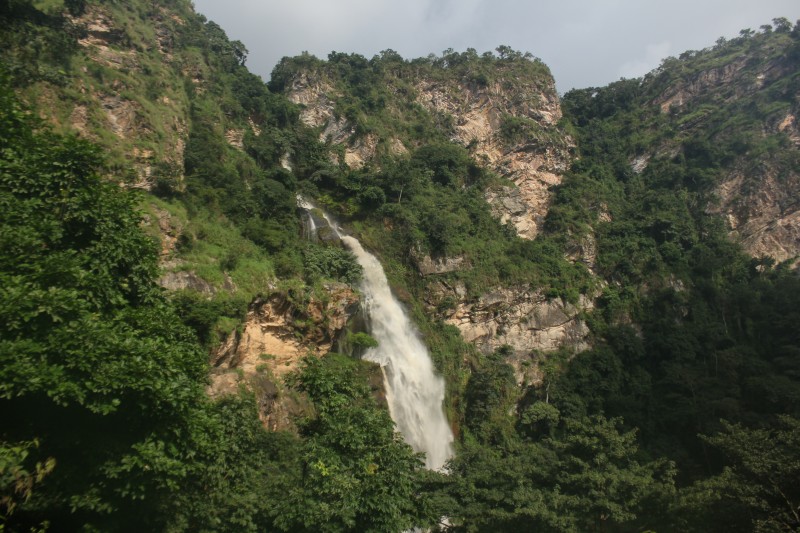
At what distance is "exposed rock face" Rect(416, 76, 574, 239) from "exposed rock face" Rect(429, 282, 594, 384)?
8.43 meters

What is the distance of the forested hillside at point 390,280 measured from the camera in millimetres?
7219

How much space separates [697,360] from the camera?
29.4 m

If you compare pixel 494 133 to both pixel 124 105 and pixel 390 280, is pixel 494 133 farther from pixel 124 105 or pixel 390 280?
pixel 124 105

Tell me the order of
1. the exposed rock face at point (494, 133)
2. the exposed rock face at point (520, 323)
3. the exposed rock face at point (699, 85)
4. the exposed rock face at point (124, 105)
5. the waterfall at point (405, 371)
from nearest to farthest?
the exposed rock face at point (124, 105) → the waterfall at point (405, 371) → the exposed rock face at point (520, 323) → the exposed rock face at point (494, 133) → the exposed rock face at point (699, 85)

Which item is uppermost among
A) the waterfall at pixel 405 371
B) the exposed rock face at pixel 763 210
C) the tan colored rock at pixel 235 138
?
the tan colored rock at pixel 235 138

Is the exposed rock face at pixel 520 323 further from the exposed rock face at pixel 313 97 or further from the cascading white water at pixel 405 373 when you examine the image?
the exposed rock face at pixel 313 97

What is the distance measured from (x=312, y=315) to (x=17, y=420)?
14.3 m

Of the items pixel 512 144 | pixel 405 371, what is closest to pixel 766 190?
pixel 512 144

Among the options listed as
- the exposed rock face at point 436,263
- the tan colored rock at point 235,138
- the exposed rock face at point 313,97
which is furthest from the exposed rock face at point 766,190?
the tan colored rock at point 235,138

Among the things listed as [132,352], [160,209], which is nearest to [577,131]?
[160,209]

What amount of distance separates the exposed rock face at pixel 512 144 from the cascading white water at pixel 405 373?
52.3ft

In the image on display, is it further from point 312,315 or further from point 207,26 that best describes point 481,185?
point 207,26

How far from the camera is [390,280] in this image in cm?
2789

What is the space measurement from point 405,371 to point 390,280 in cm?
631
